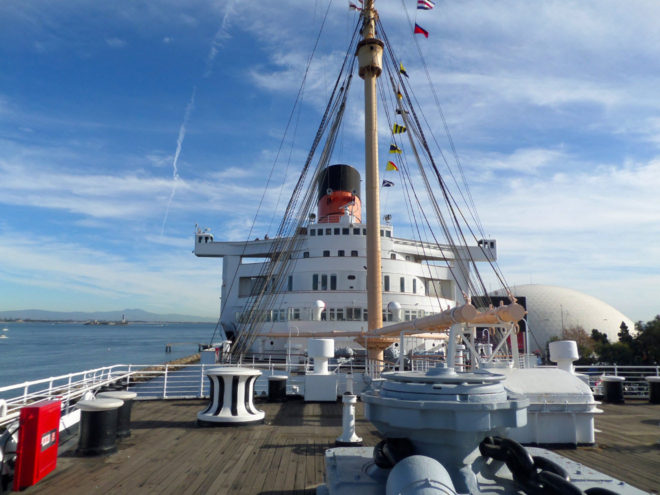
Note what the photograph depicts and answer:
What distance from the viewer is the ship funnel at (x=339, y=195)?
37594 millimetres

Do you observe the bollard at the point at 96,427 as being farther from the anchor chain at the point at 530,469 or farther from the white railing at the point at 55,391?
the anchor chain at the point at 530,469

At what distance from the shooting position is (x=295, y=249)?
35250 mm

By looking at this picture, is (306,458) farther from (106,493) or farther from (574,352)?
(574,352)

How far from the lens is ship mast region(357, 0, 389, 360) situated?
20.5 m

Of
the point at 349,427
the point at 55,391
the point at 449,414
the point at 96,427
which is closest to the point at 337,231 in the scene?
the point at 55,391

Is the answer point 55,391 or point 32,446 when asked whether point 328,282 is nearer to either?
point 55,391

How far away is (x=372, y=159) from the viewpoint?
21703mm

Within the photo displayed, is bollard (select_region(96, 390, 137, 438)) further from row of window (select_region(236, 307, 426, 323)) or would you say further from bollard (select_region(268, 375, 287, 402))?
row of window (select_region(236, 307, 426, 323))

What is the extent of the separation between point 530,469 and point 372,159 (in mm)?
18863

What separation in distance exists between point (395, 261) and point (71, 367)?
42930 millimetres

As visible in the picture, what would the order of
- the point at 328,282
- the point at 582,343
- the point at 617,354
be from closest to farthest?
1. the point at 328,282
2. the point at 617,354
3. the point at 582,343

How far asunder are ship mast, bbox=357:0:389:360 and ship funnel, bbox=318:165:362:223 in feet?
50.1

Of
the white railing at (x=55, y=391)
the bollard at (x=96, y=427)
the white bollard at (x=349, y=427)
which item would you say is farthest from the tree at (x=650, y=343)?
the bollard at (x=96, y=427)

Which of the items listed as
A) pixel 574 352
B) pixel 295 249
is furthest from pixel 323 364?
pixel 295 249
